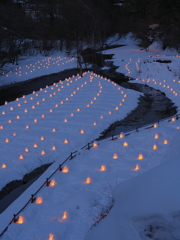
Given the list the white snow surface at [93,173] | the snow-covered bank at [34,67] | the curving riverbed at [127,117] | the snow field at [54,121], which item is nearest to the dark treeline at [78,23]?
the snow-covered bank at [34,67]

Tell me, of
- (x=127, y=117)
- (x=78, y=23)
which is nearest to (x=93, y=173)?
(x=127, y=117)

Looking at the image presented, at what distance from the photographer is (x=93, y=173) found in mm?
7926

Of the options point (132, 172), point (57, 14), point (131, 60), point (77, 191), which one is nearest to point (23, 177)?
point (77, 191)

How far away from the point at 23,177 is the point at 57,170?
140 centimetres

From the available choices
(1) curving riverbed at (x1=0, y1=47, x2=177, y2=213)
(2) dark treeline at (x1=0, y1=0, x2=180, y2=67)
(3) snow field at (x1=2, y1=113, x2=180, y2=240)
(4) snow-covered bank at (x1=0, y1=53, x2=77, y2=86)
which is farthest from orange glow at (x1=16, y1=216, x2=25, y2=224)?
(2) dark treeline at (x1=0, y1=0, x2=180, y2=67)

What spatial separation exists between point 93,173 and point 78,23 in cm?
3540

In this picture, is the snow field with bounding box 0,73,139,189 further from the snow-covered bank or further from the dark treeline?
the dark treeline

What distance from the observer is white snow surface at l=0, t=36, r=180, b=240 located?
327 cm

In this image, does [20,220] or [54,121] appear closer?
[20,220]

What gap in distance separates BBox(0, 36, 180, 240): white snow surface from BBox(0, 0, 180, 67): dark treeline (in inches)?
586

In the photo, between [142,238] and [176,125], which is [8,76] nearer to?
[176,125]

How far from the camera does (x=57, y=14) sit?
50625mm

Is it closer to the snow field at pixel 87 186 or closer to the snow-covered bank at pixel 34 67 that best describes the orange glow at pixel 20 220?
the snow field at pixel 87 186

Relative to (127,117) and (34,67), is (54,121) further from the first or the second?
(34,67)
